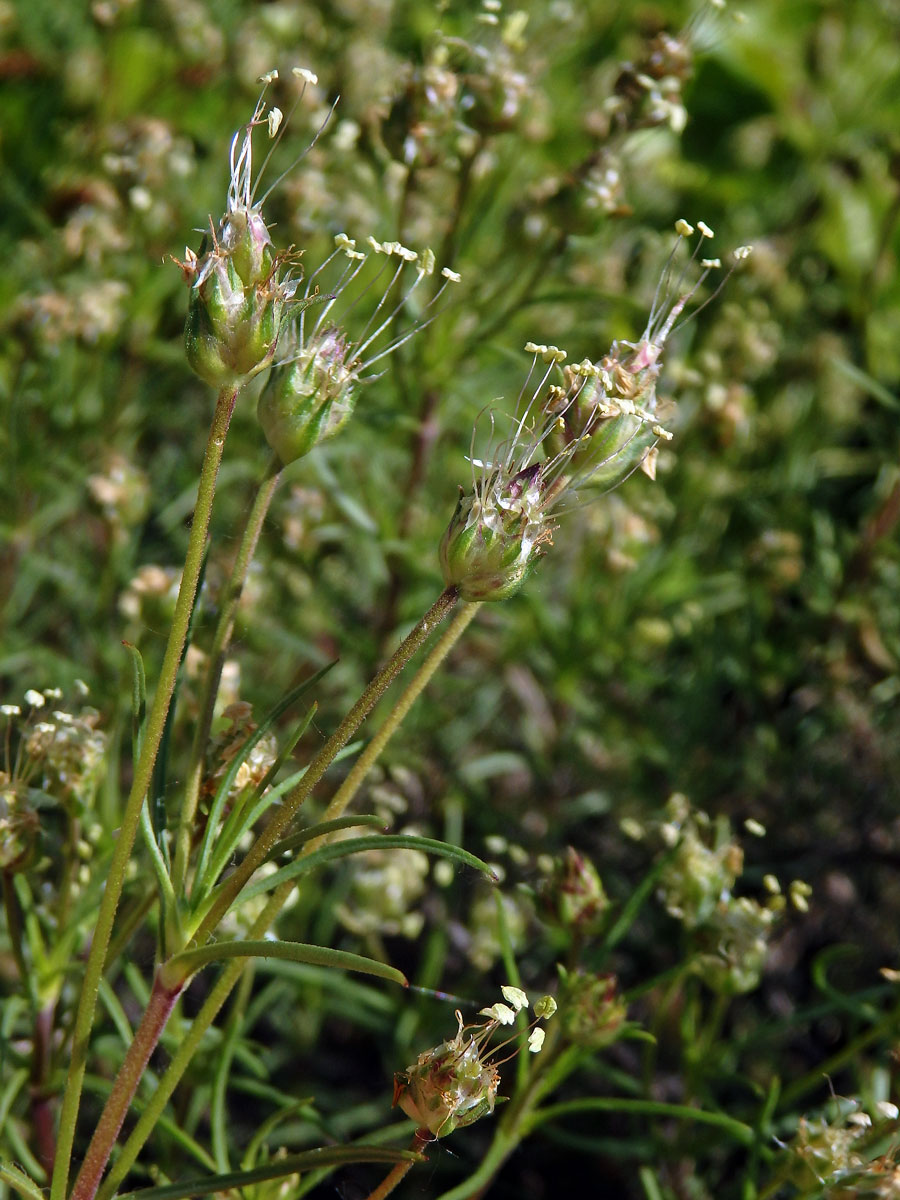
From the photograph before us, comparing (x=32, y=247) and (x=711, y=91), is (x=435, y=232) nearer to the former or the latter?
(x=32, y=247)

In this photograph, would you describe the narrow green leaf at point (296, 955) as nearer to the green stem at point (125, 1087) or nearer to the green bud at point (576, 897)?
the green stem at point (125, 1087)

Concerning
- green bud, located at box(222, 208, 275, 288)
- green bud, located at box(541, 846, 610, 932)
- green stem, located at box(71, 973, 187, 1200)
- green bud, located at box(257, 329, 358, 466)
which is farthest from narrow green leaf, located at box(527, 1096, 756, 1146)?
green bud, located at box(222, 208, 275, 288)

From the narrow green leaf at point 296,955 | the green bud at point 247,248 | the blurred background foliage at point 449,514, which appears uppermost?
the green bud at point 247,248

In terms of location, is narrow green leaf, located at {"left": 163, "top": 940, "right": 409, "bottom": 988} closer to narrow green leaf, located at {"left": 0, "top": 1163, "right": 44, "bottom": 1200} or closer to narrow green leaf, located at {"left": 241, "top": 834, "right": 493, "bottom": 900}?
narrow green leaf, located at {"left": 241, "top": 834, "right": 493, "bottom": 900}

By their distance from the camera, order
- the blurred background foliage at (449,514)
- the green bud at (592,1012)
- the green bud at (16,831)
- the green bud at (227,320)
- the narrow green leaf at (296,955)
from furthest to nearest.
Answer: the blurred background foliage at (449,514) → the green bud at (592,1012) → the green bud at (16,831) → the green bud at (227,320) → the narrow green leaf at (296,955)

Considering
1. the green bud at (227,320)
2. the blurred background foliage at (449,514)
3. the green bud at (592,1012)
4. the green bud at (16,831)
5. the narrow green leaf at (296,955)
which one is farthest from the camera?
the blurred background foliage at (449,514)

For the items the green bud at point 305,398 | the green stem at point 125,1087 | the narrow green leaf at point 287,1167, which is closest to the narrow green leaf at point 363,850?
the green stem at point 125,1087
